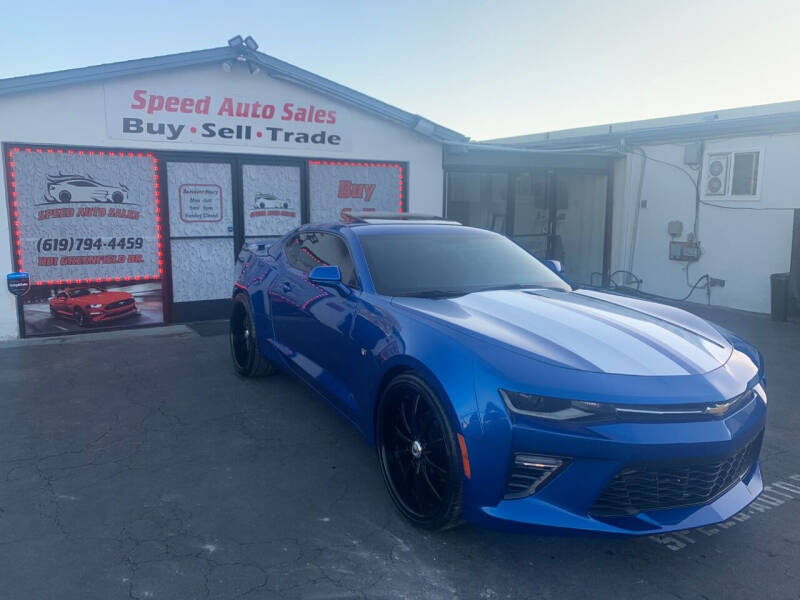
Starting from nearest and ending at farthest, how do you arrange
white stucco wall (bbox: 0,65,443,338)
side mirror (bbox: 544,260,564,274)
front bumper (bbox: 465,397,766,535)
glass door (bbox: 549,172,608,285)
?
1. front bumper (bbox: 465,397,766,535)
2. side mirror (bbox: 544,260,564,274)
3. white stucco wall (bbox: 0,65,443,338)
4. glass door (bbox: 549,172,608,285)

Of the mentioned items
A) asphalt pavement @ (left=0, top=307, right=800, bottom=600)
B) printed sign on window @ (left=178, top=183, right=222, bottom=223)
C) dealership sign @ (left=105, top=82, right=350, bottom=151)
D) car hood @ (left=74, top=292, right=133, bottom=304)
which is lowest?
asphalt pavement @ (left=0, top=307, right=800, bottom=600)

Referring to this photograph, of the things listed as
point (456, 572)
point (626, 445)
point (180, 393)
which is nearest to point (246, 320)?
point (180, 393)

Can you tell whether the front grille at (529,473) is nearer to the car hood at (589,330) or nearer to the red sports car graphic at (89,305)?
the car hood at (589,330)

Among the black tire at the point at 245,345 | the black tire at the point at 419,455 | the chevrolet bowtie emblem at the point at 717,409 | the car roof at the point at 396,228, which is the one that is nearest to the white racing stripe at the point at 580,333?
the chevrolet bowtie emblem at the point at 717,409

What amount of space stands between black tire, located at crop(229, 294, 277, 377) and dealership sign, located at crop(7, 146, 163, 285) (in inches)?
118

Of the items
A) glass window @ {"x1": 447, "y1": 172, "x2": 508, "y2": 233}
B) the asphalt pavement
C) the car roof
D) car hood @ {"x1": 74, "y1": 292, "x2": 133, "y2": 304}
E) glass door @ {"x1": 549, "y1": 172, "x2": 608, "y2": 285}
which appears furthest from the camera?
glass door @ {"x1": 549, "y1": 172, "x2": 608, "y2": 285}

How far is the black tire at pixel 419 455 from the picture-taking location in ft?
9.61

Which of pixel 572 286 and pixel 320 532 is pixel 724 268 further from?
pixel 320 532

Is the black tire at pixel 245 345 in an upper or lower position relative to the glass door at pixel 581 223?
lower

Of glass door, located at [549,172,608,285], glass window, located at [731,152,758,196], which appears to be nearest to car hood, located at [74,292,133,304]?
glass door, located at [549,172,608,285]

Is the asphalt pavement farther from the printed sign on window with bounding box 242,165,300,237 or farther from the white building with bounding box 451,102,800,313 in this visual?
the white building with bounding box 451,102,800,313

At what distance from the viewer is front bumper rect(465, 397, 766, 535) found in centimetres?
260

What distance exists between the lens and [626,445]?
8.45 feet

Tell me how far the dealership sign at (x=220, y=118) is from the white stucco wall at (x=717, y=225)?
20.1 feet
